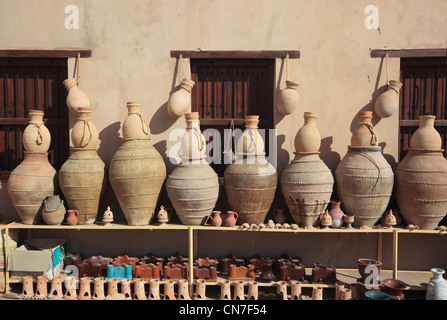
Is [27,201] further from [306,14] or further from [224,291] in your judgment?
[306,14]

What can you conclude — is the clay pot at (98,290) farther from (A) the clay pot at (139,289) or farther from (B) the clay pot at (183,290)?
(B) the clay pot at (183,290)

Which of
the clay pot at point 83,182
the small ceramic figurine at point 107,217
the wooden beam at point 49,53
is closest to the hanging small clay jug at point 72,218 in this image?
the clay pot at point 83,182

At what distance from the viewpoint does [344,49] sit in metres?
3.96

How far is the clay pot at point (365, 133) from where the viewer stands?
3727 mm

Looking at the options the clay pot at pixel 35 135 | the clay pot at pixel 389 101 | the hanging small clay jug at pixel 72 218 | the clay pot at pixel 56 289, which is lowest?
the clay pot at pixel 56 289

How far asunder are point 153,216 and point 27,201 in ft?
4.02

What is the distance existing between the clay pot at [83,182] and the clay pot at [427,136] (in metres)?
3.08

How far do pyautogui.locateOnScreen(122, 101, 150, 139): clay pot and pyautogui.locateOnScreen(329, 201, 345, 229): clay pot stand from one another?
77.3 inches

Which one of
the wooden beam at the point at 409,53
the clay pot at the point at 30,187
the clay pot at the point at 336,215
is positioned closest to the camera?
the clay pot at the point at 336,215

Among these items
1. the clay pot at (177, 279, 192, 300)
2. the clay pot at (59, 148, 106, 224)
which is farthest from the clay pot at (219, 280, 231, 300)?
the clay pot at (59, 148, 106, 224)

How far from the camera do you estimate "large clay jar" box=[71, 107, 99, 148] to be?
380 centimetres

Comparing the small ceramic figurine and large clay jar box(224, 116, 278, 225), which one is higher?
large clay jar box(224, 116, 278, 225)

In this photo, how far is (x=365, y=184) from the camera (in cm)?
361

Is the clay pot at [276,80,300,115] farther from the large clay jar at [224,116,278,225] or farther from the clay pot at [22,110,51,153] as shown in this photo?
the clay pot at [22,110,51,153]
